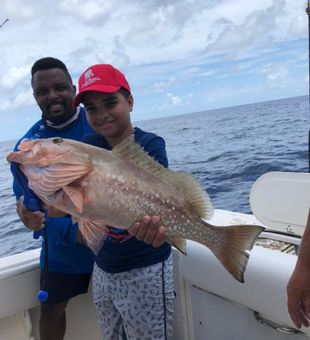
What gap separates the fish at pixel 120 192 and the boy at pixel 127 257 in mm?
293

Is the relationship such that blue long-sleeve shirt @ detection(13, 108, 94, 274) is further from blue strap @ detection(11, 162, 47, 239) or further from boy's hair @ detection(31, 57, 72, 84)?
blue strap @ detection(11, 162, 47, 239)

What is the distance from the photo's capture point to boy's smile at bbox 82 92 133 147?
2420 mm

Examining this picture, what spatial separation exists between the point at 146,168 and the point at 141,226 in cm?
30

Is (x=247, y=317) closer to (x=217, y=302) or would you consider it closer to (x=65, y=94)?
(x=217, y=302)

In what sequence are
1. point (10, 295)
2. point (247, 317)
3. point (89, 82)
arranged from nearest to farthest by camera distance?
point (89, 82), point (247, 317), point (10, 295)

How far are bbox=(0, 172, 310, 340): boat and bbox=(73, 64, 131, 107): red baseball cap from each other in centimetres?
122

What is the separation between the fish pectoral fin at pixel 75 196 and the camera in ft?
6.13

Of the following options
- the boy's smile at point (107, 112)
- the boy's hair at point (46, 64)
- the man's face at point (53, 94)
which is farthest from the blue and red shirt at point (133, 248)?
the boy's hair at point (46, 64)

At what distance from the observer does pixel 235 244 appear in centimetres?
213

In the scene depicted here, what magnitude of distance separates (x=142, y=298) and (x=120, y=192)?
77 cm

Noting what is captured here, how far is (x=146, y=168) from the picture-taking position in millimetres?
2139

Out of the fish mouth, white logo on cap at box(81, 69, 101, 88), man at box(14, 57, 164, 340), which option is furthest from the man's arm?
man at box(14, 57, 164, 340)

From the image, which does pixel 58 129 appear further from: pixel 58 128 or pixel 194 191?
pixel 194 191

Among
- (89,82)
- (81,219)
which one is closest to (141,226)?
(81,219)
